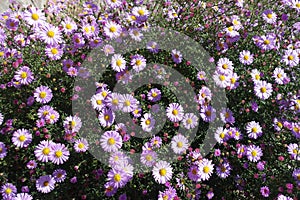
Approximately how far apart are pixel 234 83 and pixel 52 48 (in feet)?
4.40

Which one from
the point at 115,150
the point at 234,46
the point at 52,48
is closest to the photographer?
the point at 115,150

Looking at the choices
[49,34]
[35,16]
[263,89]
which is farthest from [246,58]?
[35,16]

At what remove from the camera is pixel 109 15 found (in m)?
2.57

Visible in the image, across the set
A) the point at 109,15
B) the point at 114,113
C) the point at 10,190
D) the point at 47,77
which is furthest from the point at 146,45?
the point at 10,190

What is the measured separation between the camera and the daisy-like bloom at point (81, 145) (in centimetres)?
213

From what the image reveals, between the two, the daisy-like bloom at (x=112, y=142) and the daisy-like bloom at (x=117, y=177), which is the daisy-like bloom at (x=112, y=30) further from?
the daisy-like bloom at (x=117, y=177)

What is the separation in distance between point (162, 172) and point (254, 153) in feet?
2.38

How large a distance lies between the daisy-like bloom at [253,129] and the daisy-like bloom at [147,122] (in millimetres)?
755

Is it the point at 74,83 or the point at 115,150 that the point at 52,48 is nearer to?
the point at 74,83

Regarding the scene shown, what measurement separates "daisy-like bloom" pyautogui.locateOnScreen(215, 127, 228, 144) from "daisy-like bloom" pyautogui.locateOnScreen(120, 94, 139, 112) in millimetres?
653

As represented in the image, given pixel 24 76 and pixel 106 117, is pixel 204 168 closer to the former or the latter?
pixel 106 117

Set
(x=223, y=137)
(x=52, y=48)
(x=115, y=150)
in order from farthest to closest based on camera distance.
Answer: (x=223, y=137) < (x=52, y=48) < (x=115, y=150)

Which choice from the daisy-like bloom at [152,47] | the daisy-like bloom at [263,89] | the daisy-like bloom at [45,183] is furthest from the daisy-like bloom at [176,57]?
the daisy-like bloom at [45,183]

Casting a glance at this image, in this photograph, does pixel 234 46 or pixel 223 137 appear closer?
pixel 223 137
